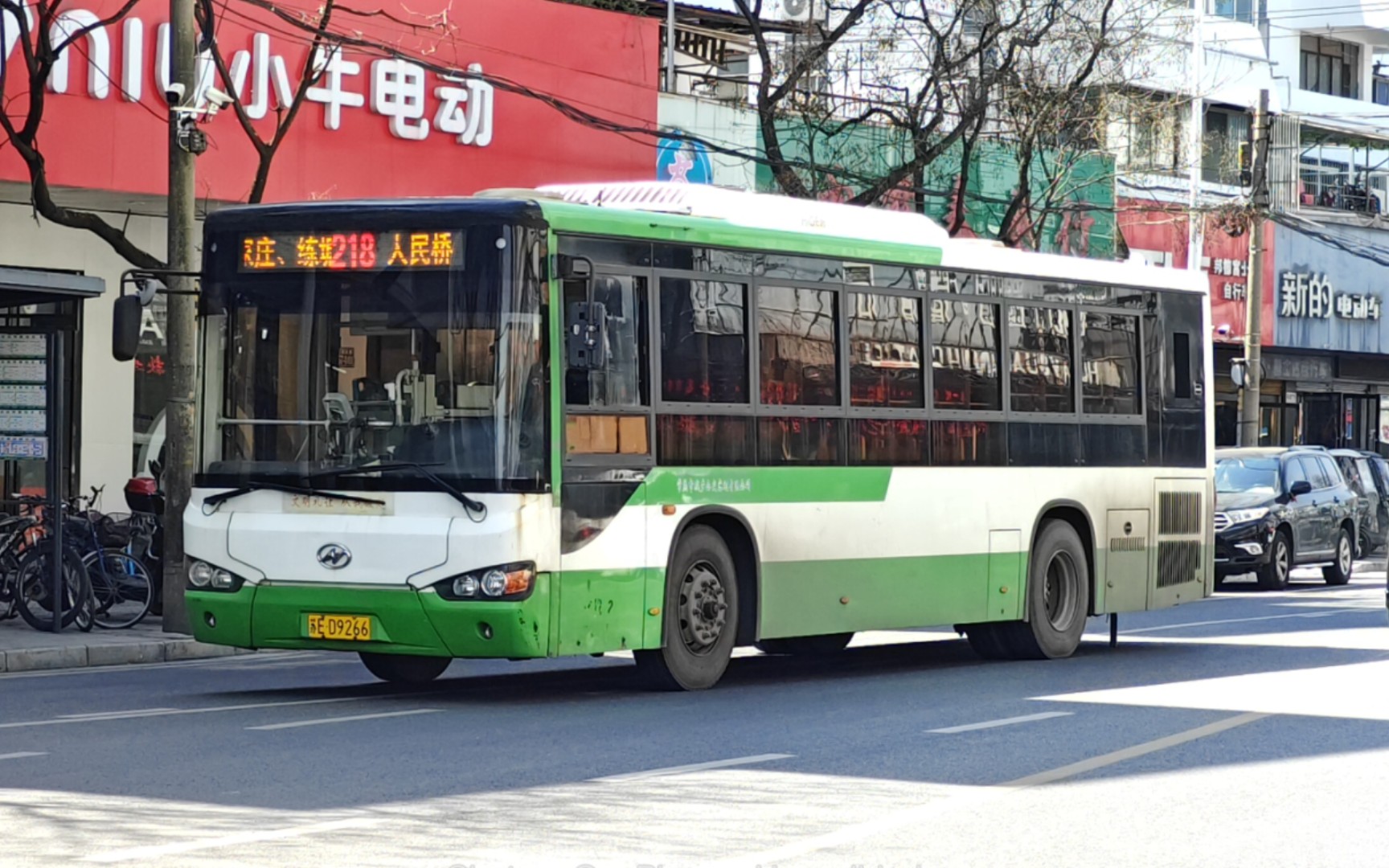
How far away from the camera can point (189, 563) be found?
13.5 m

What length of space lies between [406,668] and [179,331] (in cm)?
507

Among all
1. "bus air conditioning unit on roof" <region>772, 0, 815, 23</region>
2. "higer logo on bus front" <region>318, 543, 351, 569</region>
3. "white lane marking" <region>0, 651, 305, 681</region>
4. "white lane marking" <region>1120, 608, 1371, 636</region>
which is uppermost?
"bus air conditioning unit on roof" <region>772, 0, 815, 23</region>

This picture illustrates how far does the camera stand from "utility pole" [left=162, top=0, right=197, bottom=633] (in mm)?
18312

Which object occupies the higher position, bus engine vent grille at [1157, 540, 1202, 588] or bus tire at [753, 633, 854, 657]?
bus engine vent grille at [1157, 540, 1202, 588]

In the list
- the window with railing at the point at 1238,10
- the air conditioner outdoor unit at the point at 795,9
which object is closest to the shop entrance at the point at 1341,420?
the window with railing at the point at 1238,10

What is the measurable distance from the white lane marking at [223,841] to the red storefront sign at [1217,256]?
36.7m

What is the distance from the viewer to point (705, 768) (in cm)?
1021

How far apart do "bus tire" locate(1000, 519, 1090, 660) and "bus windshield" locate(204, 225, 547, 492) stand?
585 centimetres

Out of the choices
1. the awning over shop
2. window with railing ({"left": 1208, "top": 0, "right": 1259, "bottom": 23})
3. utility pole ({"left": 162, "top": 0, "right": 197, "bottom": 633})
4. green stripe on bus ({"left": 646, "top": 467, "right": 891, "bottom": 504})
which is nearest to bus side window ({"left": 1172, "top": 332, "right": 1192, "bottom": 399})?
green stripe on bus ({"left": 646, "top": 467, "right": 891, "bottom": 504})

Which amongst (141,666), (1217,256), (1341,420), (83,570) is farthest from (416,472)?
(1341,420)

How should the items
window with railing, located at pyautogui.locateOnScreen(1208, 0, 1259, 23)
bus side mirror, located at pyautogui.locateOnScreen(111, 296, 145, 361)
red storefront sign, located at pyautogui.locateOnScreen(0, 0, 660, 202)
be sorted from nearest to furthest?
bus side mirror, located at pyautogui.locateOnScreen(111, 296, 145, 361) < red storefront sign, located at pyautogui.locateOnScreen(0, 0, 660, 202) < window with railing, located at pyautogui.locateOnScreen(1208, 0, 1259, 23)

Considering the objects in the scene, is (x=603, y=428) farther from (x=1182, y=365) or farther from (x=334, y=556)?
(x=1182, y=365)

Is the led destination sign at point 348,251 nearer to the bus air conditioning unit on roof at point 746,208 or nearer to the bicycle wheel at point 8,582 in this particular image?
the bus air conditioning unit on roof at point 746,208

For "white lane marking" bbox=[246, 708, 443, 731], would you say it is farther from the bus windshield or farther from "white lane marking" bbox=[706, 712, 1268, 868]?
"white lane marking" bbox=[706, 712, 1268, 868]
